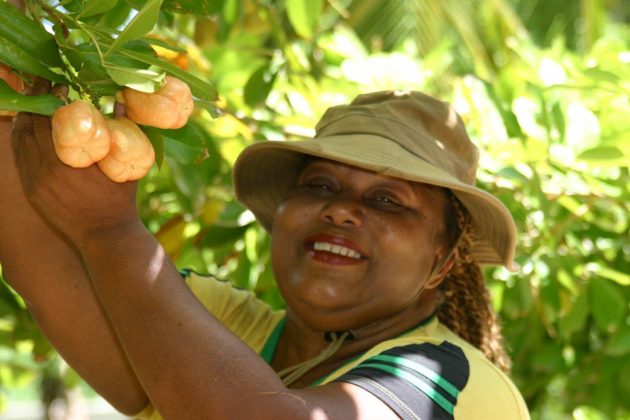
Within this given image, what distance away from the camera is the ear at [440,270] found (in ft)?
7.11

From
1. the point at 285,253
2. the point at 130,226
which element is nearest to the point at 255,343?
the point at 285,253

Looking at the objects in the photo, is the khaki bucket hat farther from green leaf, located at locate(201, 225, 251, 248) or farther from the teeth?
green leaf, located at locate(201, 225, 251, 248)

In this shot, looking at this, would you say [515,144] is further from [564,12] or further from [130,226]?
[564,12]

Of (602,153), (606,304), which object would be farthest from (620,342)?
(602,153)

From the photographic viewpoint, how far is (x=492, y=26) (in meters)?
7.98

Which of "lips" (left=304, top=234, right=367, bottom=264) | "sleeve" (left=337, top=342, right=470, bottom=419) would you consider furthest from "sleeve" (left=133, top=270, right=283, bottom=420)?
"sleeve" (left=337, top=342, right=470, bottom=419)

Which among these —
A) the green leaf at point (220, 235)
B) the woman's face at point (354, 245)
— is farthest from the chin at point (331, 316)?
the green leaf at point (220, 235)

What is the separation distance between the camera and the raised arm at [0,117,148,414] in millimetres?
1800

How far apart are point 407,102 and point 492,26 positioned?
6.05 m

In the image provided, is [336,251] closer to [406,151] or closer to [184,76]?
[406,151]

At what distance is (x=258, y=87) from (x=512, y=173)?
0.67 m

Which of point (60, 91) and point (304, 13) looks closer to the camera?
point (60, 91)

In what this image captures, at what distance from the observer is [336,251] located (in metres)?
2.00

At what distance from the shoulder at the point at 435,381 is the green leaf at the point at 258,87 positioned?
3.25 ft
